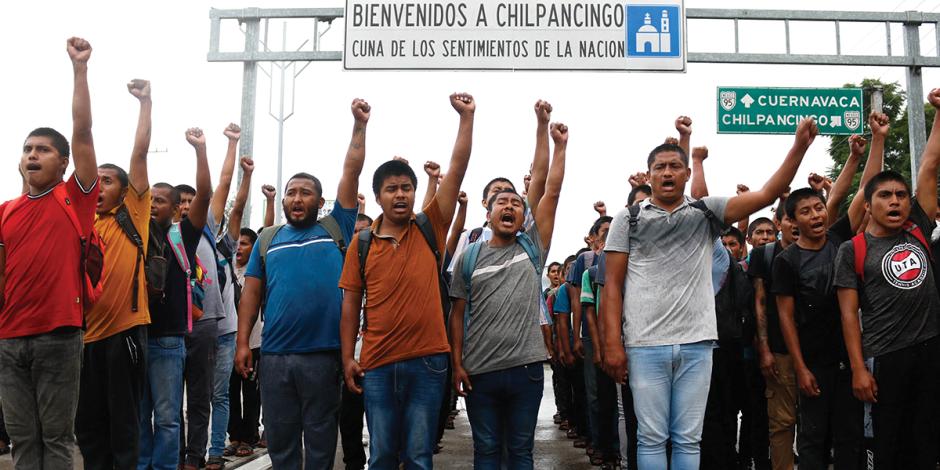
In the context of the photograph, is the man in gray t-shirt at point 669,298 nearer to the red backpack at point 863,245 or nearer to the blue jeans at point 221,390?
the red backpack at point 863,245

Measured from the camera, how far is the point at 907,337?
4.77 meters

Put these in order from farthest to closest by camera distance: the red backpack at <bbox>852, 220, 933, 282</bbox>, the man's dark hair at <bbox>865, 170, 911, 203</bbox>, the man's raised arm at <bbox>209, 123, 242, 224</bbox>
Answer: the man's raised arm at <bbox>209, 123, 242, 224</bbox>, the man's dark hair at <bbox>865, 170, 911, 203</bbox>, the red backpack at <bbox>852, 220, 933, 282</bbox>

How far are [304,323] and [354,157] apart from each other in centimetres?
102

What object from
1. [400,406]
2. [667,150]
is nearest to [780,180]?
[667,150]

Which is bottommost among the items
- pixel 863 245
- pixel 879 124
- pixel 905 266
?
pixel 905 266

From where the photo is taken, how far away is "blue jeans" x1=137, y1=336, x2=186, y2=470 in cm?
558

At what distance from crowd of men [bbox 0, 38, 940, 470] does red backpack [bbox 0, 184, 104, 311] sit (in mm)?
18

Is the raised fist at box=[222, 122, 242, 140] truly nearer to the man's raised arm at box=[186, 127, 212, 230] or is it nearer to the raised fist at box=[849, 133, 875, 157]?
the man's raised arm at box=[186, 127, 212, 230]

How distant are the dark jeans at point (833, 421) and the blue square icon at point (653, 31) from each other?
18.2ft

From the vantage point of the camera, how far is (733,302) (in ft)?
20.3

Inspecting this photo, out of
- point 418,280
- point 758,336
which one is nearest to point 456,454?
point 758,336

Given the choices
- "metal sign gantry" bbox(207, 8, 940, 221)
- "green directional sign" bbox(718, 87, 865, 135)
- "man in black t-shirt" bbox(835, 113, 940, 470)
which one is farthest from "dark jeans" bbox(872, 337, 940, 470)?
"green directional sign" bbox(718, 87, 865, 135)

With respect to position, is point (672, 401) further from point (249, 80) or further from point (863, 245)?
point (249, 80)

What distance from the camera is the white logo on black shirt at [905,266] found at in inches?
191
